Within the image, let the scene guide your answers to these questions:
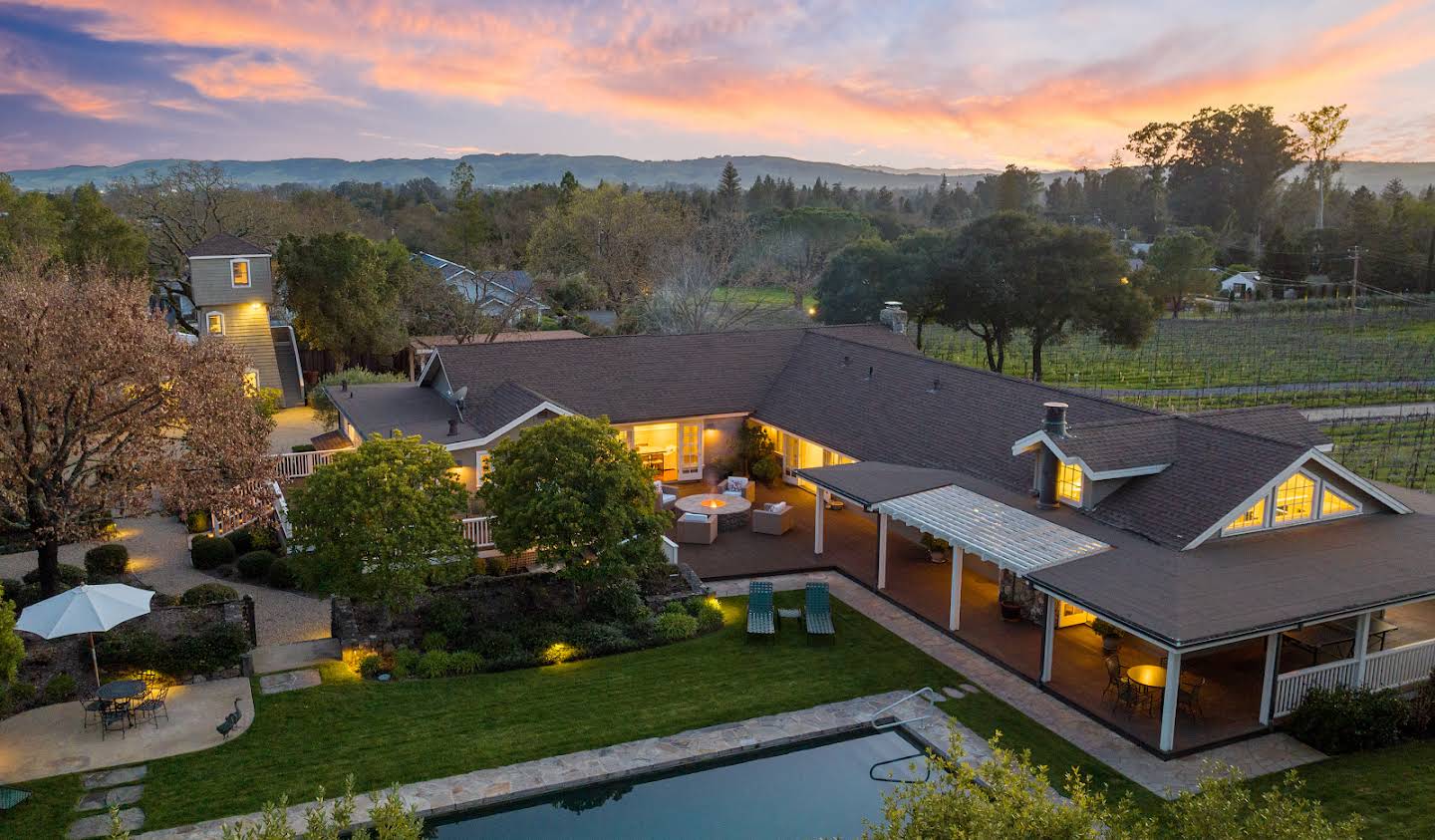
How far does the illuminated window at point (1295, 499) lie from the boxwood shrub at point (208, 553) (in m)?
23.0

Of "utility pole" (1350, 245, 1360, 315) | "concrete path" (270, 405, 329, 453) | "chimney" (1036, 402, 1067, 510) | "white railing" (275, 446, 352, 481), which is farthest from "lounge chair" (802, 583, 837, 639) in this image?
"utility pole" (1350, 245, 1360, 315)

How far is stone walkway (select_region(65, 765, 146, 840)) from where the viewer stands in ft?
43.8

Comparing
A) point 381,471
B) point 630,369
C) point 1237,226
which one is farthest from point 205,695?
point 1237,226

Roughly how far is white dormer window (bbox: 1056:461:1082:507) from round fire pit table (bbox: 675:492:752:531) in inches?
340

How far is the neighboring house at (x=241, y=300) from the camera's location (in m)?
43.5

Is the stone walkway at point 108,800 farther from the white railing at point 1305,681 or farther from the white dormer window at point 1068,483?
the white railing at point 1305,681

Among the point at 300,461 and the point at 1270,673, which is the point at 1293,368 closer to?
the point at 1270,673

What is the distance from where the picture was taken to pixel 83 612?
648 inches

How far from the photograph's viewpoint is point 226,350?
21625mm

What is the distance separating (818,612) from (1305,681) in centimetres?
854

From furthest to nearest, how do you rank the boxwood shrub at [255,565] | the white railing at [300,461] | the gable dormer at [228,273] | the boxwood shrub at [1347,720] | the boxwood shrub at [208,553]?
the gable dormer at [228,273] < the white railing at [300,461] < the boxwood shrub at [208,553] < the boxwood shrub at [255,565] < the boxwood shrub at [1347,720]

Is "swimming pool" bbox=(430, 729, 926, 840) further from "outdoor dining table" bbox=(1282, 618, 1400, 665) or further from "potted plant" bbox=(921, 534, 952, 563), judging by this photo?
"potted plant" bbox=(921, 534, 952, 563)

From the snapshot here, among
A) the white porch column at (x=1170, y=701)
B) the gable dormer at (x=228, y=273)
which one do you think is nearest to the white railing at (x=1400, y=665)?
the white porch column at (x=1170, y=701)

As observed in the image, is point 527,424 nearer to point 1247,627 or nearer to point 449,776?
point 449,776
